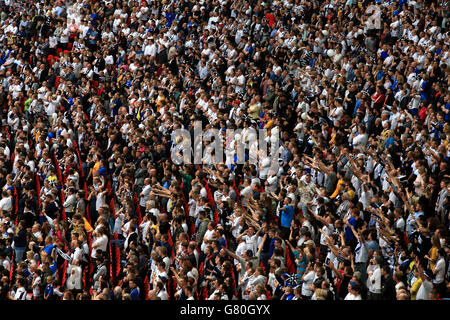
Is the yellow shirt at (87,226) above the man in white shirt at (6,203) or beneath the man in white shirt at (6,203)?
beneath

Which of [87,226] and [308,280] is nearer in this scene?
[308,280]

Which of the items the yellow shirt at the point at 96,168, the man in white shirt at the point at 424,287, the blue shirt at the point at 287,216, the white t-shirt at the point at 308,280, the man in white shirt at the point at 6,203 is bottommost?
the man in white shirt at the point at 424,287

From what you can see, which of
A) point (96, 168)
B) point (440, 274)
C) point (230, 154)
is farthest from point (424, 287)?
point (96, 168)

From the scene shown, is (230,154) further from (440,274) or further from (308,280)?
(440,274)

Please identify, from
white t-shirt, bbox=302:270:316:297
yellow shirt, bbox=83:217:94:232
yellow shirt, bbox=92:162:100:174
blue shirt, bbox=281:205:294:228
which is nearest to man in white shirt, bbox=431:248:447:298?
white t-shirt, bbox=302:270:316:297

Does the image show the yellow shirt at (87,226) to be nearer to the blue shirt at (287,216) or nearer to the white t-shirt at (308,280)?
the blue shirt at (287,216)

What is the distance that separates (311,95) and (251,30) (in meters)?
5.22

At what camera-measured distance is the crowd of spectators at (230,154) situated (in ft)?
39.0

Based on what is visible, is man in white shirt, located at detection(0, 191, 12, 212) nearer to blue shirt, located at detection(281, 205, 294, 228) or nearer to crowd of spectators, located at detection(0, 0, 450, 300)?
crowd of spectators, located at detection(0, 0, 450, 300)

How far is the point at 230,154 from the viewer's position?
53.7 ft

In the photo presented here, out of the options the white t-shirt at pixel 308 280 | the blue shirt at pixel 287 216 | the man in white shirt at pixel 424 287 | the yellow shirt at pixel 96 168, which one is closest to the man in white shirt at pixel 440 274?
the man in white shirt at pixel 424 287

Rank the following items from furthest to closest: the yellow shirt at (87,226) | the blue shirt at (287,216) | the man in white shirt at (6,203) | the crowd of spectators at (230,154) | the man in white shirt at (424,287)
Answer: the man in white shirt at (6,203), the yellow shirt at (87,226), the blue shirt at (287,216), the crowd of spectators at (230,154), the man in white shirt at (424,287)

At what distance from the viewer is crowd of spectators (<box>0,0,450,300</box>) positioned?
11883 mm

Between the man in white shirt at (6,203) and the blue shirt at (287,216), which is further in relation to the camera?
the man in white shirt at (6,203)
